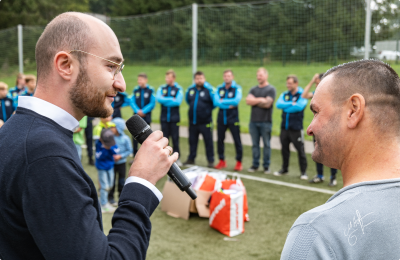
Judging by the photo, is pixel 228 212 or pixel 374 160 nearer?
pixel 374 160

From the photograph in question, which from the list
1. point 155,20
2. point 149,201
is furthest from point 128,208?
point 155,20

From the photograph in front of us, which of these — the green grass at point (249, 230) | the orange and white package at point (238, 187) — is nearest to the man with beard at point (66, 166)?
the green grass at point (249, 230)

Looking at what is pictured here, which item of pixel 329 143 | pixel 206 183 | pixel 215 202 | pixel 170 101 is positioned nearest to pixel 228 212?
pixel 215 202

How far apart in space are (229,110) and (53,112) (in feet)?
22.7

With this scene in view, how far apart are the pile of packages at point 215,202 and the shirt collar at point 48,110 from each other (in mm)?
3468

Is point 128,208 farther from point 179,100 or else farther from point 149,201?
point 179,100

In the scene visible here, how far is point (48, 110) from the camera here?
1.19 metres

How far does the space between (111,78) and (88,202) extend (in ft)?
1.61

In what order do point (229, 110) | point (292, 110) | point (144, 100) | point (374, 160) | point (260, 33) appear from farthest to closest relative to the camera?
point (260, 33)
point (144, 100)
point (229, 110)
point (292, 110)
point (374, 160)

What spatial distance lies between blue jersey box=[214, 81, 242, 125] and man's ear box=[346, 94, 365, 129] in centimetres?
670

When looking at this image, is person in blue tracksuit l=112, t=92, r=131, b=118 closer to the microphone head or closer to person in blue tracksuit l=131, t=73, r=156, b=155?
person in blue tracksuit l=131, t=73, r=156, b=155

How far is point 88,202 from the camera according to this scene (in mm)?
1063

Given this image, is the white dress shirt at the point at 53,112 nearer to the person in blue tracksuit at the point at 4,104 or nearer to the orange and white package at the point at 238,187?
the orange and white package at the point at 238,187

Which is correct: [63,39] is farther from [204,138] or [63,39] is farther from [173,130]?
[173,130]
